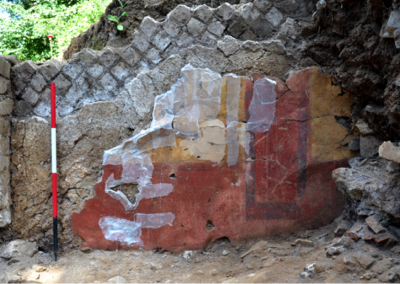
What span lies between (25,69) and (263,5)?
75.4 inches

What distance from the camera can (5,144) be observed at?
247 cm

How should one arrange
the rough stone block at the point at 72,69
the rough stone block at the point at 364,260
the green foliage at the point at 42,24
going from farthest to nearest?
the green foliage at the point at 42,24 < the rough stone block at the point at 72,69 < the rough stone block at the point at 364,260

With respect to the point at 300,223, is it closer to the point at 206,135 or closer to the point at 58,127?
the point at 206,135

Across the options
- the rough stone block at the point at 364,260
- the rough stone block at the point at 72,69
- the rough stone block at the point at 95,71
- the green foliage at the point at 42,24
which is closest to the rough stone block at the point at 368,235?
the rough stone block at the point at 364,260

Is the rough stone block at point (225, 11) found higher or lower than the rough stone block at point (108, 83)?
higher

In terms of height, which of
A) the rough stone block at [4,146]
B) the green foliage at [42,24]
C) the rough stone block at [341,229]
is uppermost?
the green foliage at [42,24]

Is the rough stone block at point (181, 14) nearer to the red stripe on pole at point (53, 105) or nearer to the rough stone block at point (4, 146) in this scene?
the red stripe on pole at point (53, 105)

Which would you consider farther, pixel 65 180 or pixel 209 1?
pixel 209 1

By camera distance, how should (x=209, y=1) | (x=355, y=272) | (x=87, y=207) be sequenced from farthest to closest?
1. (x=209, y=1)
2. (x=87, y=207)
3. (x=355, y=272)

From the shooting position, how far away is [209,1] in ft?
11.2

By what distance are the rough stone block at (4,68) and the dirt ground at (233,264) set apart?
4.38ft

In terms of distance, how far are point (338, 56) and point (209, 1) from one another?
1.53 meters

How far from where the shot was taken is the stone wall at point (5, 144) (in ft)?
7.98

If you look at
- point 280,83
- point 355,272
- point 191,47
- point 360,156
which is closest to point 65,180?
point 191,47
